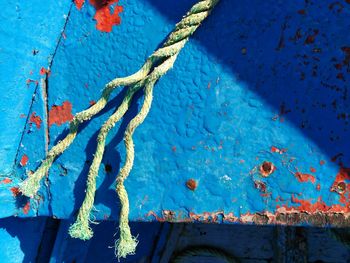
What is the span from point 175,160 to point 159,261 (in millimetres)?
1046

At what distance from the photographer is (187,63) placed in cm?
135

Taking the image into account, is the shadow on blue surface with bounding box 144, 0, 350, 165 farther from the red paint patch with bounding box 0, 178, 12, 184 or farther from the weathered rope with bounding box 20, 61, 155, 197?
the red paint patch with bounding box 0, 178, 12, 184

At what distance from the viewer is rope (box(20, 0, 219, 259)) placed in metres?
1.30

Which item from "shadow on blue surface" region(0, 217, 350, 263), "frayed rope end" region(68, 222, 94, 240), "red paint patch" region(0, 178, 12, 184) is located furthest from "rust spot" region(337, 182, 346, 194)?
"red paint patch" region(0, 178, 12, 184)

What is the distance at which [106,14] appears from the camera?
1423 millimetres

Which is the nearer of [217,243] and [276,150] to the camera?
[276,150]

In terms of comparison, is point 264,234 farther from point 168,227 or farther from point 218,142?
point 218,142

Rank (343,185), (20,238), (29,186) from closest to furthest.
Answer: (343,185) → (29,186) → (20,238)

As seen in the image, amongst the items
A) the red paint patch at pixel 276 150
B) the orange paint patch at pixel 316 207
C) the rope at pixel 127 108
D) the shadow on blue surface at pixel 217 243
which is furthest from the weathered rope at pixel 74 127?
the orange paint patch at pixel 316 207

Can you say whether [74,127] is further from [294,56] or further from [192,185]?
[294,56]

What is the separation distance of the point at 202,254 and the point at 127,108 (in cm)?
115

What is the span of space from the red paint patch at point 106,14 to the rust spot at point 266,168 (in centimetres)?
59

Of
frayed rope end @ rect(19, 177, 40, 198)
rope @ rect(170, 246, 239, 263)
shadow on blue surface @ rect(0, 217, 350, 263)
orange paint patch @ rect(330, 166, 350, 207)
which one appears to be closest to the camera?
orange paint patch @ rect(330, 166, 350, 207)

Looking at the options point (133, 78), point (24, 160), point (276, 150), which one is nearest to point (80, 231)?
point (24, 160)
